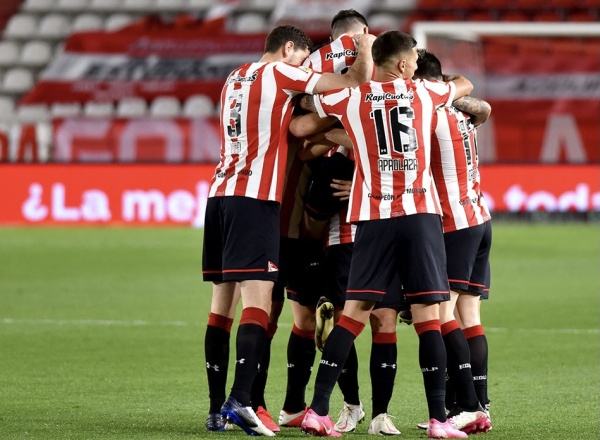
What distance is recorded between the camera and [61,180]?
20109mm

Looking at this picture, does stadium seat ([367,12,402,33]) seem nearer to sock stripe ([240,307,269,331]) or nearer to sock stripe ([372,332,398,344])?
sock stripe ([372,332,398,344])

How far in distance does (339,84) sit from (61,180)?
14.8 m

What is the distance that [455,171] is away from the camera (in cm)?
619

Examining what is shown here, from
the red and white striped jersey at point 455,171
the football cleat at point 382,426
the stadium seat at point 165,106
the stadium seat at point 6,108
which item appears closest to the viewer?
the football cleat at point 382,426

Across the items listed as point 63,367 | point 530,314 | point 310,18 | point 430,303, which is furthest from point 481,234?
point 310,18

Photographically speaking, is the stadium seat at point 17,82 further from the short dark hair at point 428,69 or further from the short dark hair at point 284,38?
the short dark hair at point 428,69

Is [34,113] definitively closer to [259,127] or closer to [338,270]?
[338,270]

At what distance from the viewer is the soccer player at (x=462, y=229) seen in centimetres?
598

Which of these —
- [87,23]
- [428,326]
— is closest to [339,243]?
[428,326]

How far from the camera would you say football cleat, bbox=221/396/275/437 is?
5.62 m

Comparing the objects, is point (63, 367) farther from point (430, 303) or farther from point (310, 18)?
point (310, 18)

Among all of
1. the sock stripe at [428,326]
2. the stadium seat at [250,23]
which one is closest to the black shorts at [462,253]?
the sock stripe at [428,326]

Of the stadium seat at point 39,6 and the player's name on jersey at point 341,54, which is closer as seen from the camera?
the player's name on jersey at point 341,54

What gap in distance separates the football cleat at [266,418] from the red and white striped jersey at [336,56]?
1.73 meters
